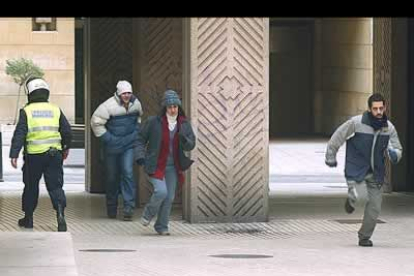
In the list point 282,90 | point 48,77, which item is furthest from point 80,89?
point 282,90

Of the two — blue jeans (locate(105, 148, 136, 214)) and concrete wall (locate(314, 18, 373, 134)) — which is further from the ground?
concrete wall (locate(314, 18, 373, 134))

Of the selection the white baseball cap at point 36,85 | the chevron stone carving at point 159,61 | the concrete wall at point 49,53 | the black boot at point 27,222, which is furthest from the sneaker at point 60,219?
the concrete wall at point 49,53

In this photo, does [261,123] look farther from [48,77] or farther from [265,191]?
[48,77]

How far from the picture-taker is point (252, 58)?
14.6m

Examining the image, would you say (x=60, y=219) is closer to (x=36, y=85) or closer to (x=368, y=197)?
(x=36, y=85)

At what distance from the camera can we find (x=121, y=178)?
596 inches

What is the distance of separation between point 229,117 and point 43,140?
2.37 m

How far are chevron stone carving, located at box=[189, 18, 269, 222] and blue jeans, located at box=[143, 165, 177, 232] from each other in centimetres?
90

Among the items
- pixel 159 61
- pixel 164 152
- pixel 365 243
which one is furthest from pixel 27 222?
Answer: pixel 365 243

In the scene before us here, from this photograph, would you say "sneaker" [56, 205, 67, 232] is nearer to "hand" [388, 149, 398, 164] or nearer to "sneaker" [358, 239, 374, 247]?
"sneaker" [358, 239, 374, 247]

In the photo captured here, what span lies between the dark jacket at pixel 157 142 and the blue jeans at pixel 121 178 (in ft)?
3.73

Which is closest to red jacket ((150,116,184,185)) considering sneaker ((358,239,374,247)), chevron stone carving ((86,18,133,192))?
sneaker ((358,239,374,247))

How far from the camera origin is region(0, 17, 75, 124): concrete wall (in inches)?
1592

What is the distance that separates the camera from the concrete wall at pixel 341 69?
3553 centimetres
